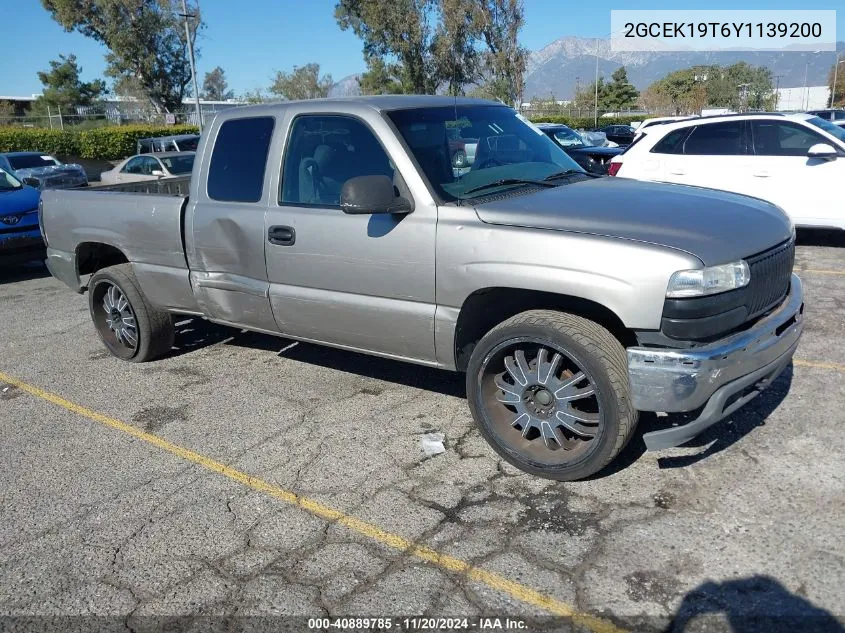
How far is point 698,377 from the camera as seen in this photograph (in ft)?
10.3

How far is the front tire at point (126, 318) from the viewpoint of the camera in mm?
5664

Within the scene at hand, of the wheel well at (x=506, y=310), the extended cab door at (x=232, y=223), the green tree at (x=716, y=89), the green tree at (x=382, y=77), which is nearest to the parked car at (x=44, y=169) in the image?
the extended cab door at (x=232, y=223)

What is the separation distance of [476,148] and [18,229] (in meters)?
7.90

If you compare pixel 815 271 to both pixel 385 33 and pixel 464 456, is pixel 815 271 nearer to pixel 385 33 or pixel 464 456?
pixel 464 456

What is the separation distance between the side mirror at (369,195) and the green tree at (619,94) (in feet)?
230

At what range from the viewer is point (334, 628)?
108 inches

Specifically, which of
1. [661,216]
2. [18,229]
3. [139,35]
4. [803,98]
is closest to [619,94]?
[803,98]

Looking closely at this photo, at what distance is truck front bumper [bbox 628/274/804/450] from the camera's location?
3156mm

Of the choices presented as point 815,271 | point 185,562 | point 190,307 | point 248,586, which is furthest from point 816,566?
point 815,271

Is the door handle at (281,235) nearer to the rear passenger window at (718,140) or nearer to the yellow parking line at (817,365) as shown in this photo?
the yellow parking line at (817,365)

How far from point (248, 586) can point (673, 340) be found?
2107mm

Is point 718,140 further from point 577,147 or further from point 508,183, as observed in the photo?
point 577,147

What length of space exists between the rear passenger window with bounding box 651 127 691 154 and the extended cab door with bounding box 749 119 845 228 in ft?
2.76

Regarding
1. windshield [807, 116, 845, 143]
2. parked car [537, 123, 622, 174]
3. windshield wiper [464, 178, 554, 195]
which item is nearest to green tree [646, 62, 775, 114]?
parked car [537, 123, 622, 174]
